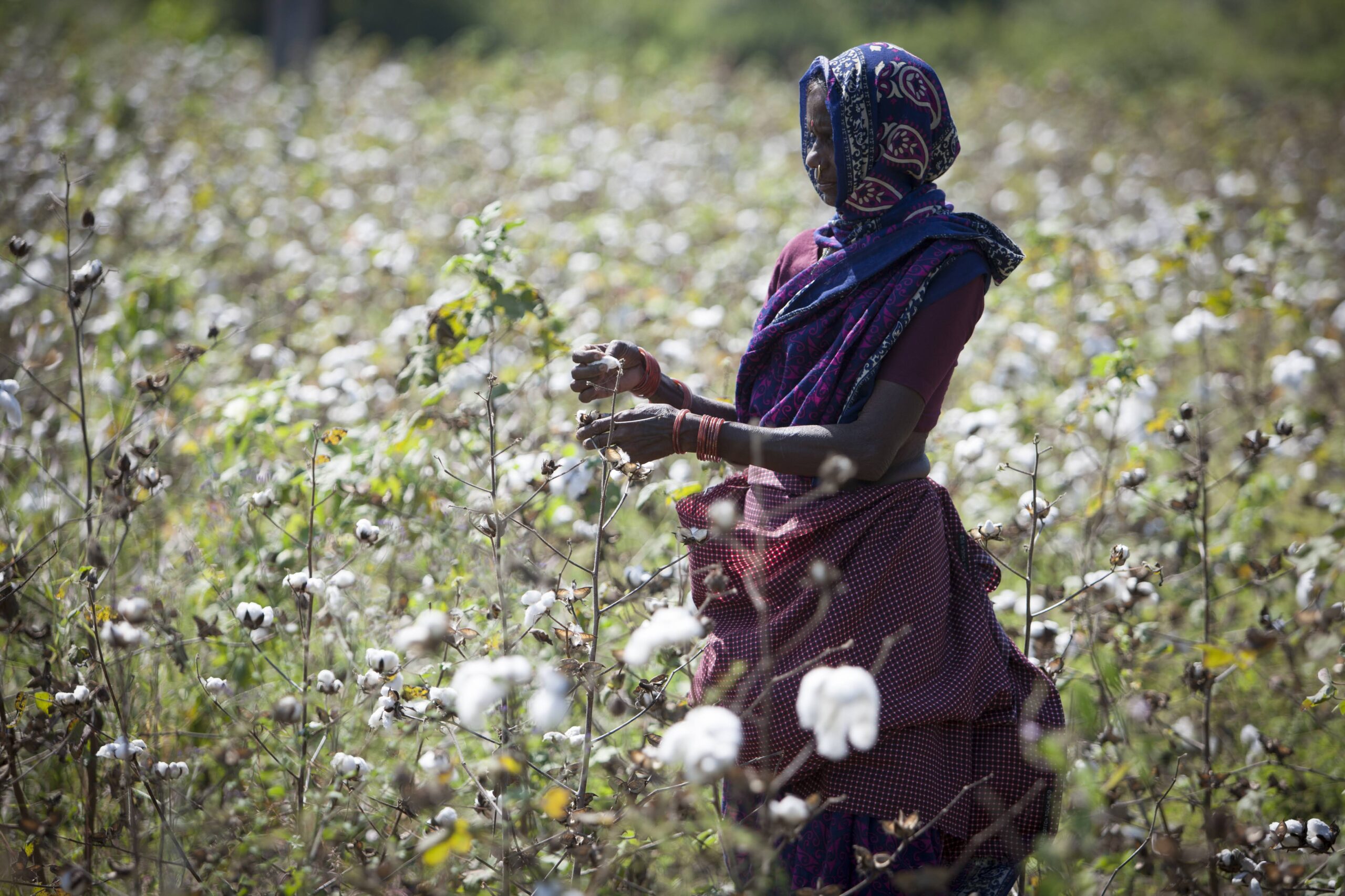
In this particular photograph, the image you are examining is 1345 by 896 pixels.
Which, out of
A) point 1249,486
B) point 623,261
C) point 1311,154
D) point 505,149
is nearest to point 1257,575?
point 1249,486

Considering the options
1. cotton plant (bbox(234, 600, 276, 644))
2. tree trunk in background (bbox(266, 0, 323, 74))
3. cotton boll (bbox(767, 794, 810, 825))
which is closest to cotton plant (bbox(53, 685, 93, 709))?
cotton plant (bbox(234, 600, 276, 644))

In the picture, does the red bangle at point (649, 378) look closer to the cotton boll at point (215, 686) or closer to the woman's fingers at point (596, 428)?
the woman's fingers at point (596, 428)

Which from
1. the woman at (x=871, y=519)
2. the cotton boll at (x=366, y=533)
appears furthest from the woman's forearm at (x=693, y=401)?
the cotton boll at (x=366, y=533)

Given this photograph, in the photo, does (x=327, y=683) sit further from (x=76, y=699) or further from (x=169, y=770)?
(x=76, y=699)

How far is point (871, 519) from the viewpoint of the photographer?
1.65 metres

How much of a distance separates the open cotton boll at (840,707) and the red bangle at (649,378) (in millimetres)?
755

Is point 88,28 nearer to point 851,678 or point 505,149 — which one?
point 505,149

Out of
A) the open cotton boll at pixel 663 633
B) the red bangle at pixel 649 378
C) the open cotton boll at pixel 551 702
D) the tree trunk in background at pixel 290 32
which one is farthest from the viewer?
the tree trunk in background at pixel 290 32

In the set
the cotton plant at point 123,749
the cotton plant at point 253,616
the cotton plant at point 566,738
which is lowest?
the cotton plant at point 566,738

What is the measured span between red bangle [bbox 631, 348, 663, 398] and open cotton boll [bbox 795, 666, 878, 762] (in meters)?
0.75

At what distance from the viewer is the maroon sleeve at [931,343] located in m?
1.58

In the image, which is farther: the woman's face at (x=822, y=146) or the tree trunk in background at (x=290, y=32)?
the tree trunk in background at (x=290, y=32)

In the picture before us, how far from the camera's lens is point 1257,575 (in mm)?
2303

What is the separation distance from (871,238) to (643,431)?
1.56ft
